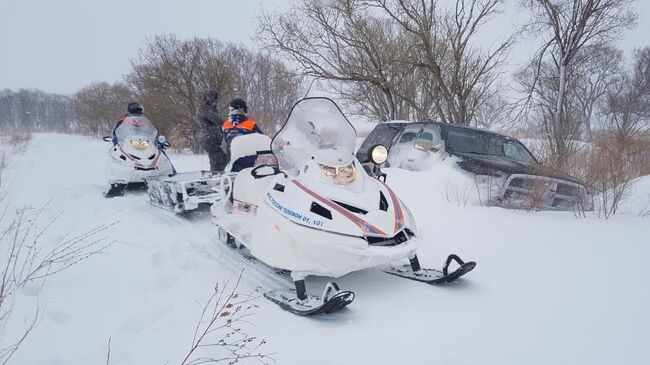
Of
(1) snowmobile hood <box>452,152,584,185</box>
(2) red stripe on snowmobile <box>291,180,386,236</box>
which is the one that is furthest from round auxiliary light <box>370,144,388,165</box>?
(1) snowmobile hood <box>452,152,584,185</box>

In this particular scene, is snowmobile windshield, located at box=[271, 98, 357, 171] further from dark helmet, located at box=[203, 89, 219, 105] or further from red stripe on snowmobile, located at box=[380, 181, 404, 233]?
dark helmet, located at box=[203, 89, 219, 105]

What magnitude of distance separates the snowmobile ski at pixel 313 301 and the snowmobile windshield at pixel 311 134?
109 centimetres

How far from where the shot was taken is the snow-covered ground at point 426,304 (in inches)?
91.0

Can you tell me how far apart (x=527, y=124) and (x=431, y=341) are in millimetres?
9604

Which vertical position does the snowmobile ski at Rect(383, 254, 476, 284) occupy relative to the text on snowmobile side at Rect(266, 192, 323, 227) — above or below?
below

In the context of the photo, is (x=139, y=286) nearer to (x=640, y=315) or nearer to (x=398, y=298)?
(x=398, y=298)

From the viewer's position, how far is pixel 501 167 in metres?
A: 5.76

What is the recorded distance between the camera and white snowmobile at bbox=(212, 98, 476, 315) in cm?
279

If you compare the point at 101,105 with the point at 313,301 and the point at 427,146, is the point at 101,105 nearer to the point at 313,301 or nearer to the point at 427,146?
the point at 427,146

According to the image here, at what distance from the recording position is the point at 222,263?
3961 millimetres

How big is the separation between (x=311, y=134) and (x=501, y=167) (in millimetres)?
3645

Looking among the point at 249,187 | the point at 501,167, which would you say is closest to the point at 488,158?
the point at 501,167

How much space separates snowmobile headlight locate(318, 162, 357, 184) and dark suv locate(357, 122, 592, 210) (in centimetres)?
137

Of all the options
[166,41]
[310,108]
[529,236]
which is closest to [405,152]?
[529,236]
